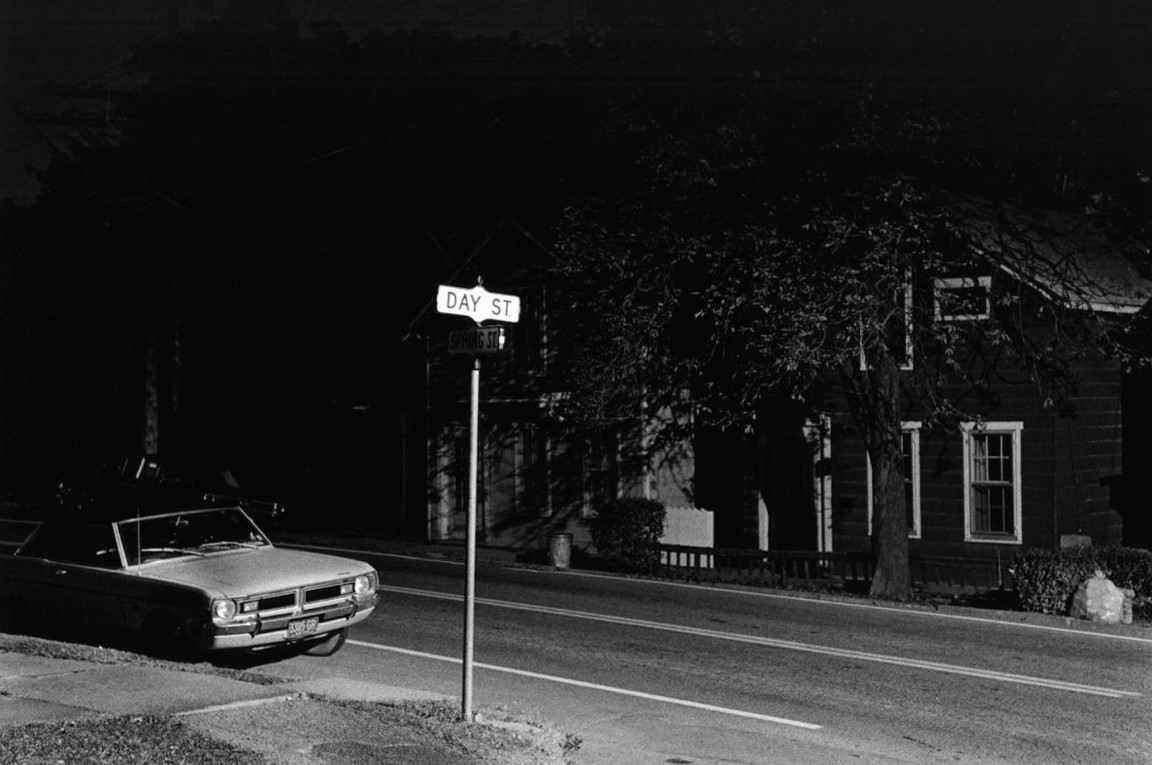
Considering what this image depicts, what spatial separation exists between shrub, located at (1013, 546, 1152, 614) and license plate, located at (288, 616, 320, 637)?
10.6 metres

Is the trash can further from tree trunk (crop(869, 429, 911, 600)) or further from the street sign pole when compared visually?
the street sign pole

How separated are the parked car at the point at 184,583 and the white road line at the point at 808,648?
4.15 meters

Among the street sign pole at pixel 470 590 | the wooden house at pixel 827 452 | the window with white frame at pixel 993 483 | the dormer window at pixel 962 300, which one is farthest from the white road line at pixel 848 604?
the street sign pole at pixel 470 590

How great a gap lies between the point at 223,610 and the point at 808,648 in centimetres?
645

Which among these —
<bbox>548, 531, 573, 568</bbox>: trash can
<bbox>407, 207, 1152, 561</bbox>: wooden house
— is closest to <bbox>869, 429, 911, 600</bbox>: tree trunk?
<bbox>407, 207, 1152, 561</bbox>: wooden house

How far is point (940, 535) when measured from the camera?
25.0 metres

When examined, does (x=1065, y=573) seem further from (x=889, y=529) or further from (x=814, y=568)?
(x=814, y=568)

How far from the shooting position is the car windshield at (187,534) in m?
13.1

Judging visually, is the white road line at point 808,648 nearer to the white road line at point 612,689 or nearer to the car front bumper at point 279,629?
the white road line at point 612,689

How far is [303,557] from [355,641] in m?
1.68

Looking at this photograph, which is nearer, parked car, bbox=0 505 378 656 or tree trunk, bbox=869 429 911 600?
parked car, bbox=0 505 378 656

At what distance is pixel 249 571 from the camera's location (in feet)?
41.5

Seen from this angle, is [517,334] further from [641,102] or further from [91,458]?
[91,458]

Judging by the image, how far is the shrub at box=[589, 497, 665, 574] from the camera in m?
23.7
